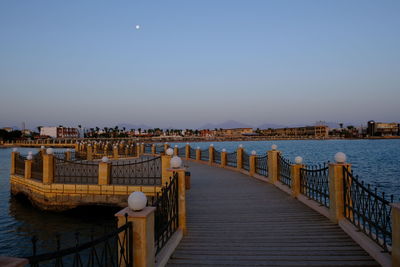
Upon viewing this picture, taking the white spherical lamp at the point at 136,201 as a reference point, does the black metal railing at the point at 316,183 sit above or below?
below

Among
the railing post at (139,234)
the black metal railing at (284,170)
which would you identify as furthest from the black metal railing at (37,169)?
the railing post at (139,234)

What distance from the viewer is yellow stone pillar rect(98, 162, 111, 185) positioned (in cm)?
1217

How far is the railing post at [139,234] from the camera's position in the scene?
396cm

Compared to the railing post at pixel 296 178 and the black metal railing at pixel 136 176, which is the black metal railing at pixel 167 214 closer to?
the railing post at pixel 296 178

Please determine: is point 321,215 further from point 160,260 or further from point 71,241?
point 71,241

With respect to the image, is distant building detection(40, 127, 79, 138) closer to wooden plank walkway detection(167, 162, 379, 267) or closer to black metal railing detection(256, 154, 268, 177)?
black metal railing detection(256, 154, 268, 177)

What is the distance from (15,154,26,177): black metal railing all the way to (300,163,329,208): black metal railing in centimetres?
1484

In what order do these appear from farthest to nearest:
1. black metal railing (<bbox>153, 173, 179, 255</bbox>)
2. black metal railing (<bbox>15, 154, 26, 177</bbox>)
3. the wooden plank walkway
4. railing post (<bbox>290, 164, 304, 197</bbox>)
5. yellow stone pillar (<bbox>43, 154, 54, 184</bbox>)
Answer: black metal railing (<bbox>15, 154, 26, 177</bbox>) → yellow stone pillar (<bbox>43, 154, 54, 184</bbox>) → railing post (<bbox>290, 164, 304, 197</bbox>) → black metal railing (<bbox>153, 173, 179, 255</bbox>) → the wooden plank walkway

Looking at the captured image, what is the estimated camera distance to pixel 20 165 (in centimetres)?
1680

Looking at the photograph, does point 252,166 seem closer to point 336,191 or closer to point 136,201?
point 336,191

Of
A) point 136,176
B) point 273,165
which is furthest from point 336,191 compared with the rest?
point 136,176

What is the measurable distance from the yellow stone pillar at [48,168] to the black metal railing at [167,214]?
29.4ft

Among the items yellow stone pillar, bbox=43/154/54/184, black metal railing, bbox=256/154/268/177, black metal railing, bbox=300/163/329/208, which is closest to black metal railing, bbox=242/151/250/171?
black metal railing, bbox=256/154/268/177

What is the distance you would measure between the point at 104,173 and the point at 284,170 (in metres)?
7.32
